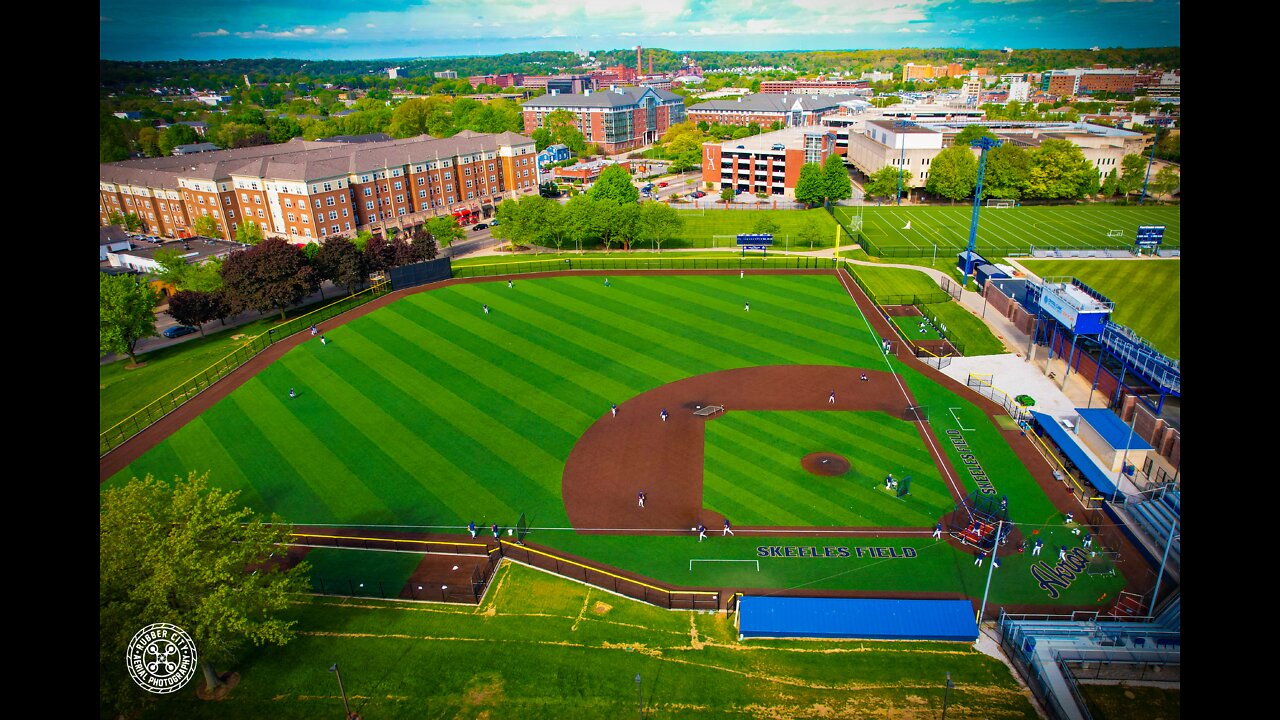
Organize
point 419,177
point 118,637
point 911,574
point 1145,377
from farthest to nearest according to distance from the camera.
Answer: point 419,177, point 1145,377, point 911,574, point 118,637

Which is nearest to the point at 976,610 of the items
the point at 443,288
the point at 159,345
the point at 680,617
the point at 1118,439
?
the point at 680,617

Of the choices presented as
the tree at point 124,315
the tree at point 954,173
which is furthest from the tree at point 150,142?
the tree at point 954,173

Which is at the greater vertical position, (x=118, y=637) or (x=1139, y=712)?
(x=118, y=637)

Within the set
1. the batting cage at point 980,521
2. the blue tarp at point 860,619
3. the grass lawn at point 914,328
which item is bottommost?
the blue tarp at point 860,619

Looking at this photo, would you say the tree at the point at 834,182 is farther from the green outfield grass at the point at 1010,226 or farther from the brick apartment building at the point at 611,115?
the brick apartment building at the point at 611,115

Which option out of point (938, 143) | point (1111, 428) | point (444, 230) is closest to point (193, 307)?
point (444, 230)

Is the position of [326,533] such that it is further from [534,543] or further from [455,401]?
[455,401]

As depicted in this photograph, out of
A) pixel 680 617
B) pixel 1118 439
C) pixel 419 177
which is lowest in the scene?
pixel 680 617

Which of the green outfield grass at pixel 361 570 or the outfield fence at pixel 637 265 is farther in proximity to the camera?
the outfield fence at pixel 637 265
